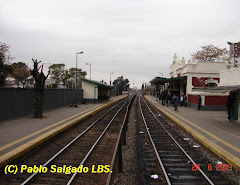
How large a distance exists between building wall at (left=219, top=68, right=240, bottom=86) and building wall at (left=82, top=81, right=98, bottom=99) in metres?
17.0

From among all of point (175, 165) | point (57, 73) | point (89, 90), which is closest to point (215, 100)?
point (175, 165)

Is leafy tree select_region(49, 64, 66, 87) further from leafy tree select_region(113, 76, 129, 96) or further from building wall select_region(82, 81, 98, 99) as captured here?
building wall select_region(82, 81, 98, 99)

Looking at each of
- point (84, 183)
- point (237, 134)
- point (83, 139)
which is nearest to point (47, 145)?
point (83, 139)

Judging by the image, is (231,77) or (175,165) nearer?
(175,165)

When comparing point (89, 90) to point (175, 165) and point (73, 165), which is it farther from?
point (175, 165)

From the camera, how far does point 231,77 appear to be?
1283cm

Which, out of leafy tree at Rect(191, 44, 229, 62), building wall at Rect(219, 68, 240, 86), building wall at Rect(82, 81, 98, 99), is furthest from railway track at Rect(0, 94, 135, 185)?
leafy tree at Rect(191, 44, 229, 62)

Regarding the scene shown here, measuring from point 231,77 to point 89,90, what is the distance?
736 inches

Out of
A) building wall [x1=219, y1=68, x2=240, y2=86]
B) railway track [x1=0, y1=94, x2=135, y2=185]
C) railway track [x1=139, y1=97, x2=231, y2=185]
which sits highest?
→ building wall [x1=219, y1=68, x2=240, y2=86]

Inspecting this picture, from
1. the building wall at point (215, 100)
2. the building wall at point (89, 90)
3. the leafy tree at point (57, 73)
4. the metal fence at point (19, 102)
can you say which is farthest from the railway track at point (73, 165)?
the leafy tree at point (57, 73)

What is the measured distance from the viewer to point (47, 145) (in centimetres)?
764

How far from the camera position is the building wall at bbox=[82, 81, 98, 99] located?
89.9 feet

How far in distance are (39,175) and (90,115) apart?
35.9 feet

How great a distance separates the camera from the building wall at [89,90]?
27406mm
